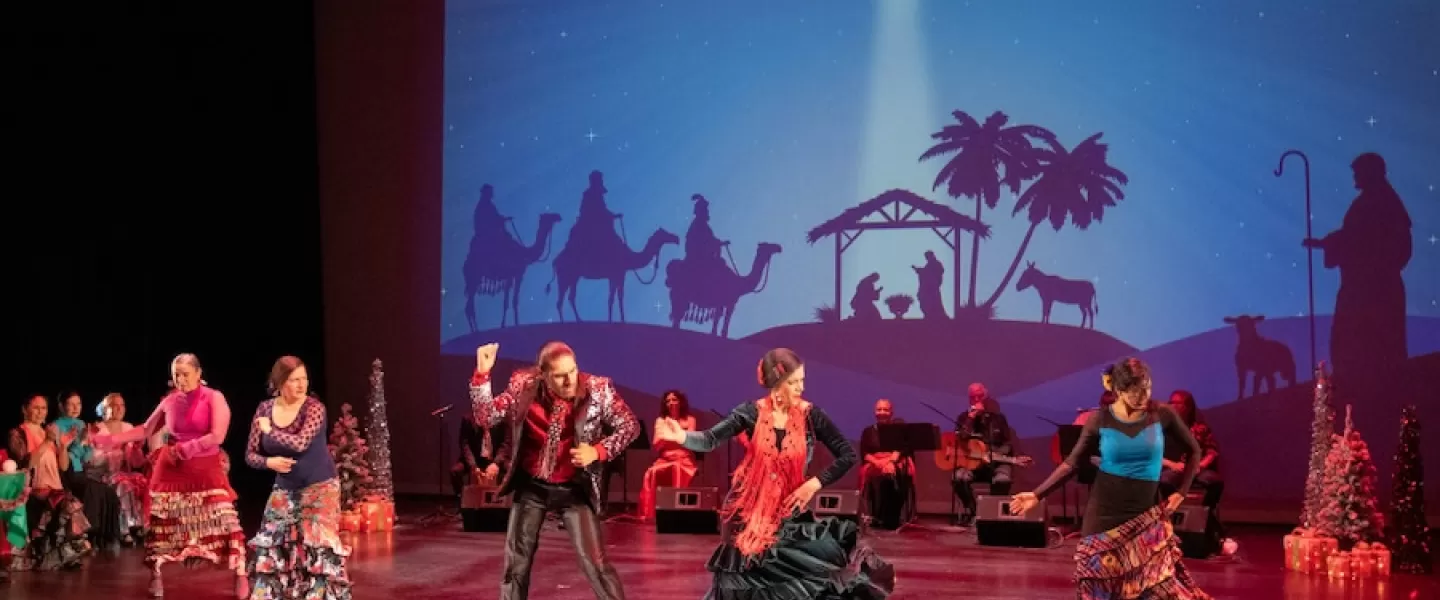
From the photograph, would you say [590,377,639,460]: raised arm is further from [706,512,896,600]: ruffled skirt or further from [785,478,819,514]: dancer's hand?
[785,478,819,514]: dancer's hand

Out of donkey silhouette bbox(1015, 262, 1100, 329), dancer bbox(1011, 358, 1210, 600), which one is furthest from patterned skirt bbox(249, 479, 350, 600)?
donkey silhouette bbox(1015, 262, 1100, 329)

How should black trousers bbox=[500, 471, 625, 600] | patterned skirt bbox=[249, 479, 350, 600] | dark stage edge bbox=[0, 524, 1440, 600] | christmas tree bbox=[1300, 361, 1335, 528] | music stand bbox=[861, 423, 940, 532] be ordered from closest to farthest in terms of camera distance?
black trousers bbox=[500, 471, 625, 600]
patterned skirt bbox=[249, 479, 350, 600]
dark stage edge bbox=[0, 524, 1440, 600]
christmas tree bbox=[1300, 361, 1335, 528]
music stand bbox=[861, 423, 940, 532]

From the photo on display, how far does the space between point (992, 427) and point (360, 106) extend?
7.54 metres

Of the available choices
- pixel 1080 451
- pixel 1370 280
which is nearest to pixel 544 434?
pixel 1080 451

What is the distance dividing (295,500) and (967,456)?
255 inches

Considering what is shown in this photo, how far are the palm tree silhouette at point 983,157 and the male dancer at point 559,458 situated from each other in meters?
7.22

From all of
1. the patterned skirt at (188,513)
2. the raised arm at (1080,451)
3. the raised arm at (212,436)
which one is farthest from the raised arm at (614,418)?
the patterned skirt at (188,513)

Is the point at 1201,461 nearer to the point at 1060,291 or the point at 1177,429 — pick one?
the point at 1060,291

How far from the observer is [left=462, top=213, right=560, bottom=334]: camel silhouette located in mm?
14117

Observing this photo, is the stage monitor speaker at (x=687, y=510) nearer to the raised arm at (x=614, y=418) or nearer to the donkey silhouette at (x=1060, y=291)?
the donkey silhouette at (x=1060, y=291)

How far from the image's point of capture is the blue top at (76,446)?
34.7ft

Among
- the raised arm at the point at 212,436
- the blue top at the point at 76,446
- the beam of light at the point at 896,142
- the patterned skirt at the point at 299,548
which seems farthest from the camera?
the beam of light at the point at 896,142

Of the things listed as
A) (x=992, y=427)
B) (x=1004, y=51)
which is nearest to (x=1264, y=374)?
(x=992, y=427)

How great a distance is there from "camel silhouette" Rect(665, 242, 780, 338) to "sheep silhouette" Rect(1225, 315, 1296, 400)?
4.10m
